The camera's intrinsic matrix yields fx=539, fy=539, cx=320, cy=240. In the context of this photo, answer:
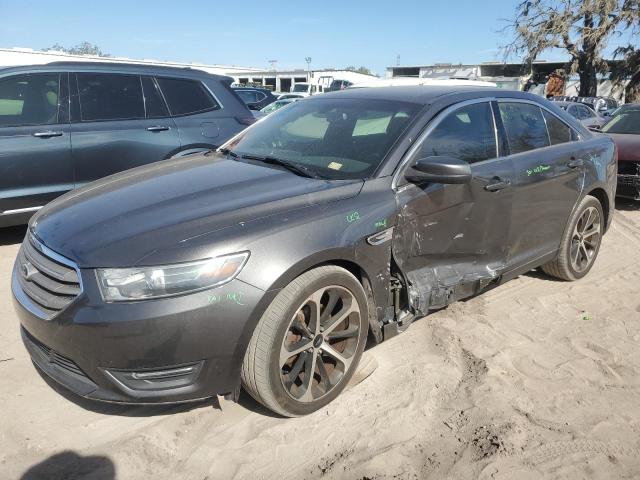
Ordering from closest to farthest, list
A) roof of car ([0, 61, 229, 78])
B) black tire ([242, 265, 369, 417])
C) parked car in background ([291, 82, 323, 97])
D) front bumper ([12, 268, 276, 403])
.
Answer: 1. front bumper ([12, 268, 276, 403])
2. black tire ([242, 265, 369, 417])
3. roof of car ([0, 61, 229, 78])
4. parked car in background ([291, 82, 323, 97])

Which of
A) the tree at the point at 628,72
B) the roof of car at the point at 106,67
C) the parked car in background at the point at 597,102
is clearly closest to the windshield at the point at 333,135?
the roof of car at the point at 106,67

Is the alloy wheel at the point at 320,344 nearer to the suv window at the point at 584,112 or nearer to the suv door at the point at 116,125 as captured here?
the suv door at the point at 116,125

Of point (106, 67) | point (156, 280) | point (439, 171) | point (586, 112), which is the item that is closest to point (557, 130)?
point (439, 171)

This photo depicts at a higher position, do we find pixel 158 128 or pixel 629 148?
pixel 158 128

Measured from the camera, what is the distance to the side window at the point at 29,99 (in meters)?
5.18

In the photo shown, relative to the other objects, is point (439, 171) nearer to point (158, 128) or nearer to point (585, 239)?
point (585, 239)

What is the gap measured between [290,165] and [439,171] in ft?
2.95

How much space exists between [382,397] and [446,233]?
1110 millimetres

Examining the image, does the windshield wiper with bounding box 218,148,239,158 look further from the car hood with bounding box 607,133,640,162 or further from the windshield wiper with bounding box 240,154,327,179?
the car hood with bounding box 607,133,640,162

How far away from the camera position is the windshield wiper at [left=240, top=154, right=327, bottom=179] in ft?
10.3

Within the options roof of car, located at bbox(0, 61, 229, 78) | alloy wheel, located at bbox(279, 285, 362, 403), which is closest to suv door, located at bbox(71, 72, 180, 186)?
roof of car, located at bbox(0, 61, 229, 78)

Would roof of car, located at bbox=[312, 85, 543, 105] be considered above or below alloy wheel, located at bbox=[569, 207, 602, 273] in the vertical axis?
above

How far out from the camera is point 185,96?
245 inches

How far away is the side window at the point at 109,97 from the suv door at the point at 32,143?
18 cm
